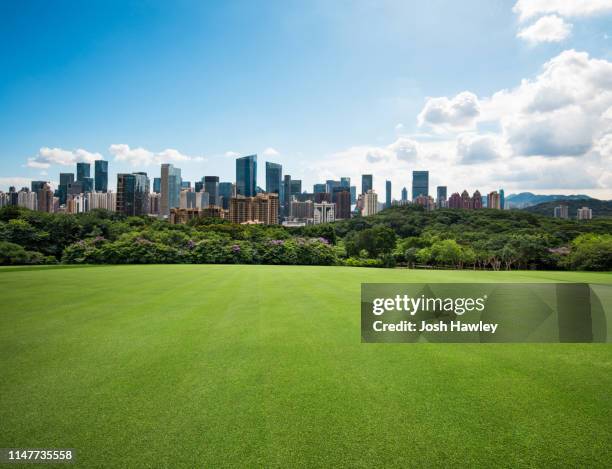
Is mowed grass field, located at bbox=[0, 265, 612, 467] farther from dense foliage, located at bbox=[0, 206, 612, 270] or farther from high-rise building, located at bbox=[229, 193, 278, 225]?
high-rise building, located at bbox=[229, 193, 278, 225]

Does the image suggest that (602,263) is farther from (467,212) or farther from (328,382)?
(467,212)

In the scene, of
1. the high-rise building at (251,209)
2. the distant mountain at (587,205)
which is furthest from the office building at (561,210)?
the high-rise building at (251,209)

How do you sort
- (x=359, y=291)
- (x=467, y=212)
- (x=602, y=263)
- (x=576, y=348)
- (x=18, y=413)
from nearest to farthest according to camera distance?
(x=18, y=413), (x=576, y=348), (x=359, y=291), (x=602, y=263), (x=467, y=212)

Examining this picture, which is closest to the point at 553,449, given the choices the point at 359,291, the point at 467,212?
the point at 359,291

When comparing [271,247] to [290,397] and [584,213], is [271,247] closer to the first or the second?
[290,397]

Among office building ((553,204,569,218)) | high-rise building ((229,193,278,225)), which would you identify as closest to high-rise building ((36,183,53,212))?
high-rise building ((229,193,278,225))

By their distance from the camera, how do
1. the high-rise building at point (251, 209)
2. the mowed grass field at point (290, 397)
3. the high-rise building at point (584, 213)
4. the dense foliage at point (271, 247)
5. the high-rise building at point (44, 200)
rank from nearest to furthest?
1. the mowed grass field at point (290, 397)
2. the dense foliage at point (271, 247)
3. the high-rise building at point (584, 213)
4. the high-rise building at point (44, 200)
5. the high-rise building at point (251, 209)

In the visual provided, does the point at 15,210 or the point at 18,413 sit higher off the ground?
the point at 15,210

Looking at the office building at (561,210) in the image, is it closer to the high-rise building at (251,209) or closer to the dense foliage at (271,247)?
the dense foliage at (271,247)
